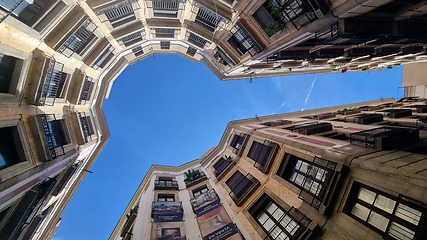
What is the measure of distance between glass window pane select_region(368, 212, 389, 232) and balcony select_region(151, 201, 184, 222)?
13.1 metres

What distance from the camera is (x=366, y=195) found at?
384 inches

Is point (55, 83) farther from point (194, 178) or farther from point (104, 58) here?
point (194, 178)

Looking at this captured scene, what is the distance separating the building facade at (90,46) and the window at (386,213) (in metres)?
6.72

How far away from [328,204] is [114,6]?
17.0 metres

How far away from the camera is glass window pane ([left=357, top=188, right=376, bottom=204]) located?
31.0 ft

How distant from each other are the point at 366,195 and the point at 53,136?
59.1ft

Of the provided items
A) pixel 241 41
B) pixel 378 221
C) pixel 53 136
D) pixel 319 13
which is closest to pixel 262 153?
pixel 241 41

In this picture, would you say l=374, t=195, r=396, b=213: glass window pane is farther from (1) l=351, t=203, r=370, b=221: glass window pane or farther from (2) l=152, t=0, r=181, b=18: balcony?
(2) l=152, t=0, r=181, b=18: balcony

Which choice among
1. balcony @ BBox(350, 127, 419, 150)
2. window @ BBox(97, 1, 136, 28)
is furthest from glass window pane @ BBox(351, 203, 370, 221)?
window @ BBox(97, 1, 136, 28)

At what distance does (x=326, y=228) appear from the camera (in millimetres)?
10422

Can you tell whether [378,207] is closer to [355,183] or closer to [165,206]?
[355,183]

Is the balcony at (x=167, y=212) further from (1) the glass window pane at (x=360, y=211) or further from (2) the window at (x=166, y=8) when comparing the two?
(2) the window at (x=166, y=8)

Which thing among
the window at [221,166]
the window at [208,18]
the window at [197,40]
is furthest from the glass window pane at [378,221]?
the window at [197,40]

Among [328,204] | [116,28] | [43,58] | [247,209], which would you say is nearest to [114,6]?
[116,28]
